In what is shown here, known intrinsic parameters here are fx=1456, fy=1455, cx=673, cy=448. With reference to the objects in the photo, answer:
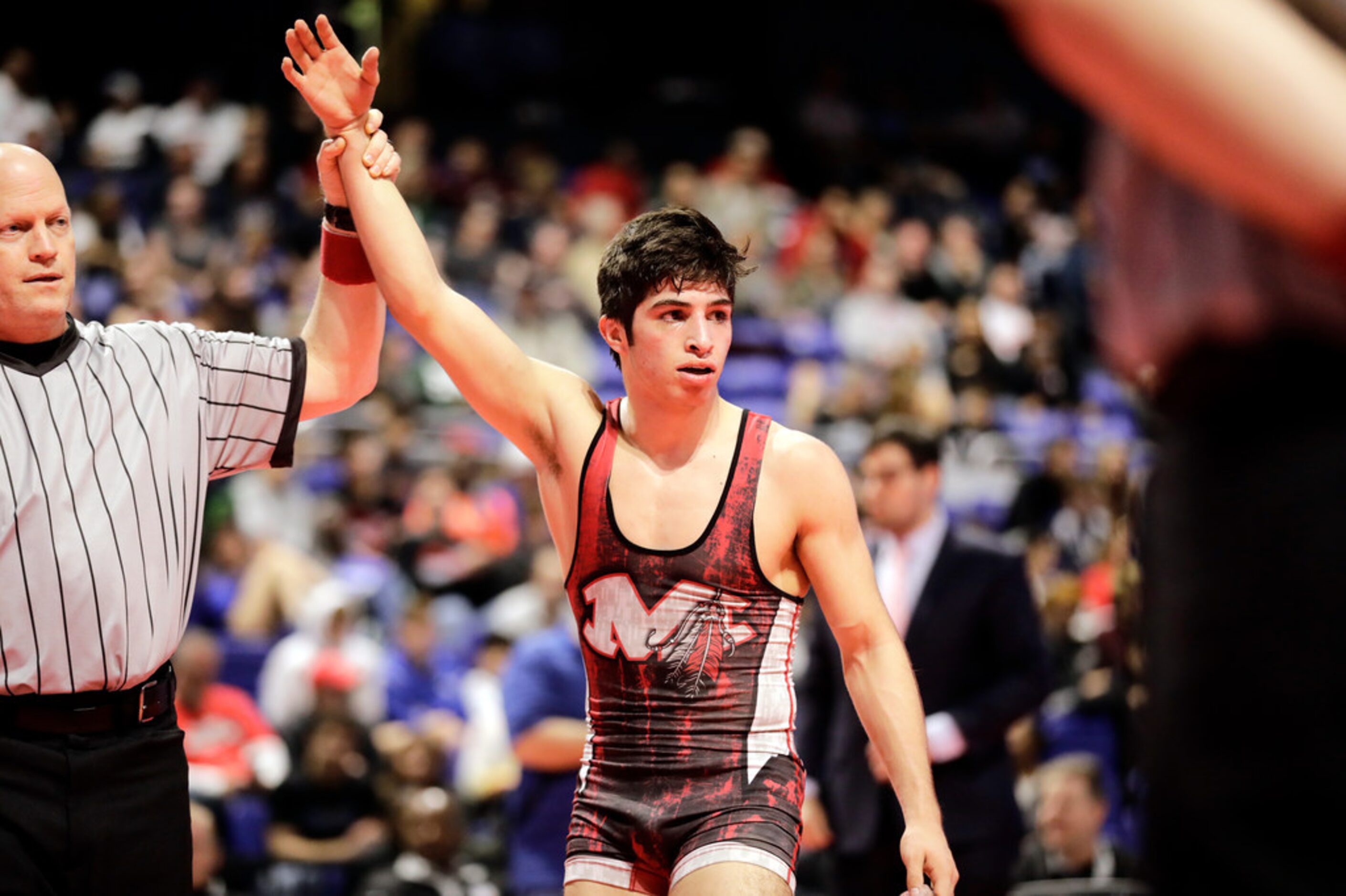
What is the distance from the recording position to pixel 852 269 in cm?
1443

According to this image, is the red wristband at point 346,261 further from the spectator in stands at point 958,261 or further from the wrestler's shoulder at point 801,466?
the spectator in stands at point 958,261

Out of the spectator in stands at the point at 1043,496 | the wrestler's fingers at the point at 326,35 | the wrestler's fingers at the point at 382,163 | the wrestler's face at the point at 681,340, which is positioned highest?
the spectator in stands at the point at 1043,496

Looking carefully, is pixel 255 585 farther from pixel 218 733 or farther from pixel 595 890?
pixel 595 890

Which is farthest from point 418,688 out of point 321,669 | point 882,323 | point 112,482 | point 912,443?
point 882,323

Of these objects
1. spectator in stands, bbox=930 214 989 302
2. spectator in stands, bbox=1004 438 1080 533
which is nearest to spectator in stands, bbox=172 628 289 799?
spectator in stands, bbox=1004 438 1080 533

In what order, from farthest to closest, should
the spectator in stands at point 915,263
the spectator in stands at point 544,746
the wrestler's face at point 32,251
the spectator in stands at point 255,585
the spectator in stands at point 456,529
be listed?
the spectator in stands at point 915,263
the spectator in stands at point 456,529
the spectator in stands at point 255,585
the spectator in stands at point 544,746
the wrestler's face at point 32,251

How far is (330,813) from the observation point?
7.07 m

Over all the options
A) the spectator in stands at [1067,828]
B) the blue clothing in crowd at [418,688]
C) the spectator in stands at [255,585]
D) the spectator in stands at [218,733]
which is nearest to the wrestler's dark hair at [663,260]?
the spectator in stands at [1067,828]

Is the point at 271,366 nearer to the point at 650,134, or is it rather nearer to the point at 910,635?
the point at 910,635

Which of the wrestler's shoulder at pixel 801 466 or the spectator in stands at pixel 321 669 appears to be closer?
the wrestler's shoulder at pixel 801 466

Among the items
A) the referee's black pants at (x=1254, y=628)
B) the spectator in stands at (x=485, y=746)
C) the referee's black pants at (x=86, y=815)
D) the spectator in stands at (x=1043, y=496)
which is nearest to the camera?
the referee's black pants at (x=1254, y=628)

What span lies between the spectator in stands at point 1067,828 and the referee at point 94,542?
4515 millimetres

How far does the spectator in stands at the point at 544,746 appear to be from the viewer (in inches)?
234

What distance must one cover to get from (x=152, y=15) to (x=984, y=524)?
10629mm
